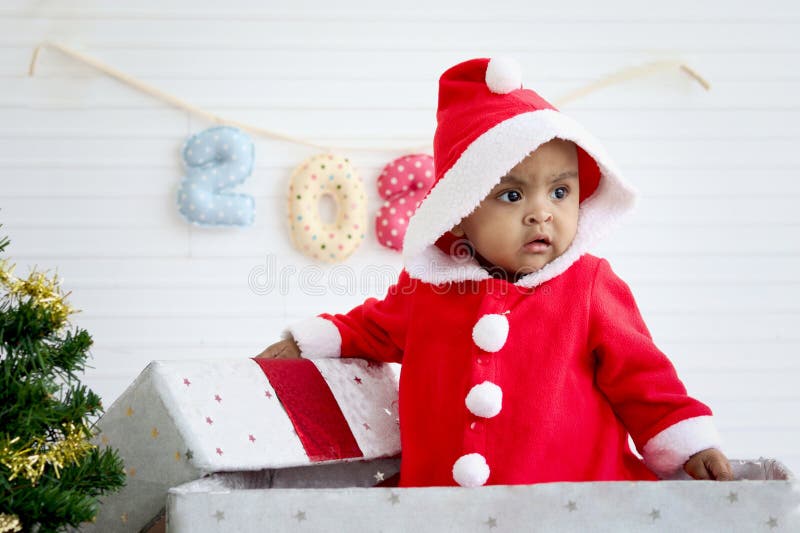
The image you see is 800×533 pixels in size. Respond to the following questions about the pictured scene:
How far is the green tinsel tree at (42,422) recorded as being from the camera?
850 millimetres

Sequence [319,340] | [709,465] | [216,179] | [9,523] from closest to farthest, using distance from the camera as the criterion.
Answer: [9,523], [709,465], [319,340], [216,179]

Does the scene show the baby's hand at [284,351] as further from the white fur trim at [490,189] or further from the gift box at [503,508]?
the gift box at [503,508]

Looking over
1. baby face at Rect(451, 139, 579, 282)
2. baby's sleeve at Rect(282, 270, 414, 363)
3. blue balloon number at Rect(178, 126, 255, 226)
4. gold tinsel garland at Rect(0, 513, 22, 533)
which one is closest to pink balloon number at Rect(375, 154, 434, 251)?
blue balloon number at Rect(178, 126, 255, 226)

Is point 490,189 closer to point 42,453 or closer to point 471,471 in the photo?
point 471,471

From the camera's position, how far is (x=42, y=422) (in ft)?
2.87

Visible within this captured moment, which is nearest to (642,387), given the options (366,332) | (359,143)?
(366,332)

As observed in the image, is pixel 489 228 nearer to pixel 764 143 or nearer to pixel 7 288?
pixel 7 288

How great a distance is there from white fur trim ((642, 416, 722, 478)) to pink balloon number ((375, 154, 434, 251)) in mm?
1257

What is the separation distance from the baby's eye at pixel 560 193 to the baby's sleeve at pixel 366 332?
0.28 metres

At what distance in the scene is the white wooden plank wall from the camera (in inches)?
90.4

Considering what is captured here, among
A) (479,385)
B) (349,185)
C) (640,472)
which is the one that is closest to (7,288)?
(479,385)

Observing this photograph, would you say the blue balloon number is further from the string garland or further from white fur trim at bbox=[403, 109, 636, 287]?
white fur trim at bbox=[403, 109, 636, 287]

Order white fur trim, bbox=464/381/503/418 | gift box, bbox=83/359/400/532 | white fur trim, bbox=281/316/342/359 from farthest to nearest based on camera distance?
white fur trim, bbox=281/316/342/359 → white fur trim, bbox=464/381/503/418 → gift box, bbox=83/359/400/532

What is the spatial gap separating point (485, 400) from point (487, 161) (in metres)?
0.32
